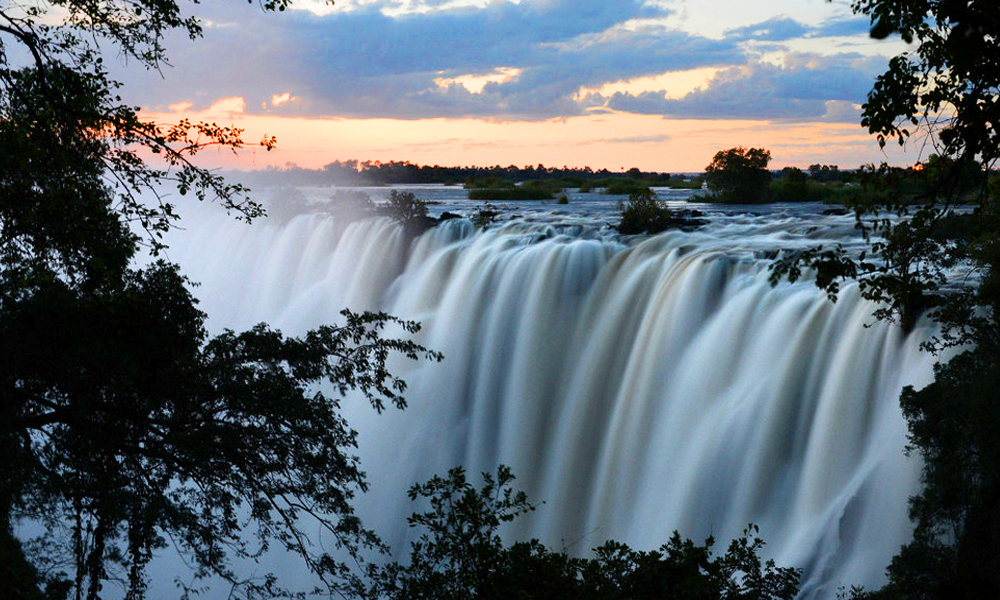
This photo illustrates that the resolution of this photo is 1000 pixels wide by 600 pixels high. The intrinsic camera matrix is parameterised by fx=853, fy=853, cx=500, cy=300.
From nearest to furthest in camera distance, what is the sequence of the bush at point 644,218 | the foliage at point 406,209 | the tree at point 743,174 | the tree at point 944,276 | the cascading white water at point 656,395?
the tree at point 944,276 < the cascading white water at point 656,395 < the bush at point 644,218 < the foliage at point 406,209 < the tree at point 743,174

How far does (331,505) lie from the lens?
10219 mm

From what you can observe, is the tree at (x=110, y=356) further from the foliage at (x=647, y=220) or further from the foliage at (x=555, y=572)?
the foliage at (x=647, y=220)

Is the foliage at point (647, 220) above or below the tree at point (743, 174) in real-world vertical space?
below

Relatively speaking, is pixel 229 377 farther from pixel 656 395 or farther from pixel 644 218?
pixel 644 218

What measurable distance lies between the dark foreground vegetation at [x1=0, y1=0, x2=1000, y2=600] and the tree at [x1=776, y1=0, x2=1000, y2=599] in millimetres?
24

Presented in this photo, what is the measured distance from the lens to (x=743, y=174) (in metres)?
39.3

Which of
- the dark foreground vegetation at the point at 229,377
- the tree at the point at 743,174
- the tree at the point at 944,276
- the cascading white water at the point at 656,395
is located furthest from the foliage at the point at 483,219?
the dark foreground vegetation at the point at 229,377

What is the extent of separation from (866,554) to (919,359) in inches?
134

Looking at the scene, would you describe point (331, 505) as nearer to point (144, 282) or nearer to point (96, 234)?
point (144, 282)

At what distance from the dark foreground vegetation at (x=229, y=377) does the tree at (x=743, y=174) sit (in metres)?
28.3

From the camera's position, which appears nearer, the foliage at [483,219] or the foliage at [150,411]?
the foliage at [150,411]

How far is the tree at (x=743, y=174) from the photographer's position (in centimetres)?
3934

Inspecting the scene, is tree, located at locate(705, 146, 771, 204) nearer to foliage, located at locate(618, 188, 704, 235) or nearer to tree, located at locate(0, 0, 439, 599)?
foliage, located at locate(618, 188, 704, 235)

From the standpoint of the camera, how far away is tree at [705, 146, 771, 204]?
129 ft
